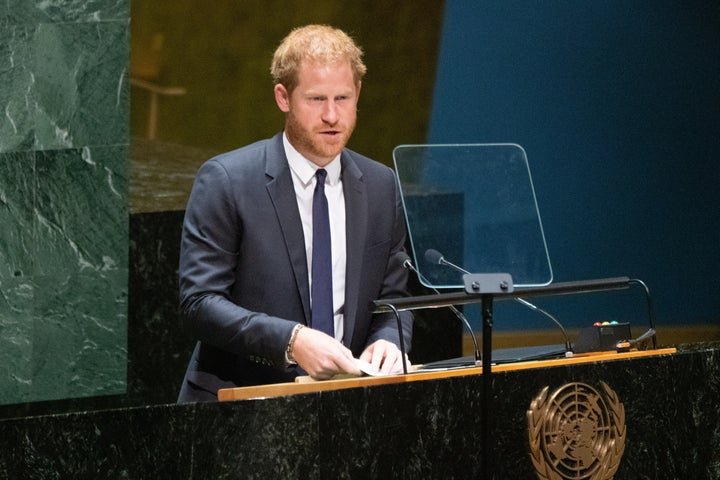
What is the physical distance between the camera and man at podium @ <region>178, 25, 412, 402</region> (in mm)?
3141

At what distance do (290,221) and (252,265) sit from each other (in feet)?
0.48

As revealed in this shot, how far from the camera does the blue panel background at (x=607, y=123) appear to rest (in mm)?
6465

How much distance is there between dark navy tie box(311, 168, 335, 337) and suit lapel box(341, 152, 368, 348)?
0.15ft

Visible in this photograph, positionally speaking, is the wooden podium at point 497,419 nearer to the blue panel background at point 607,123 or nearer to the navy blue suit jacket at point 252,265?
the navy blue suit jacket at point 252,265

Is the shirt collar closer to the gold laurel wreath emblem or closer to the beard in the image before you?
the beard

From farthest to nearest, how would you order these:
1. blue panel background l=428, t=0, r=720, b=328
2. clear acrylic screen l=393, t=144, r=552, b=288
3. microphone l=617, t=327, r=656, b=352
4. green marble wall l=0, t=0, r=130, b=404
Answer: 1. blue panel background l=428, t=0, r=720, b=328
2. green marble wall l=0, t=0, r=130, b=404
3. clear acrylic screen l=393, t=144, r=552, b=288
4. microphone l=617, t=327, r=656, b=352

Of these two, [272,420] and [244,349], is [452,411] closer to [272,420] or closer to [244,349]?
[272,420]

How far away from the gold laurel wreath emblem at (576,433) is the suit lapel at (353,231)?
2.20 feet

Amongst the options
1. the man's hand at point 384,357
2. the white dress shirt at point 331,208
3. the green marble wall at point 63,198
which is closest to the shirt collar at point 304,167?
the white dress shirt at point 331,208

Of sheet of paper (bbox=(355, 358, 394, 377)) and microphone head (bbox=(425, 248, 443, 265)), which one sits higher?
microphone head (bbox=(425, 248, 443, 265))

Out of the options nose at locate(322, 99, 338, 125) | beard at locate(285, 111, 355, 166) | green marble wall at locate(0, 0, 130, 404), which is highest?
nose at locate(322, 99, 338, 125)

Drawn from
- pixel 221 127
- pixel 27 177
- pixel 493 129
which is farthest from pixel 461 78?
pixel 27 177

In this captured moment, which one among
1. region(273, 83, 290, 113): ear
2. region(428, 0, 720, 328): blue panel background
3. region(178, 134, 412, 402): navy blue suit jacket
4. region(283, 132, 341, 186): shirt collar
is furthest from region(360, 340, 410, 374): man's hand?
region(428, 0, 720, 328): blue panel background

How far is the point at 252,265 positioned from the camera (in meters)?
3.15
